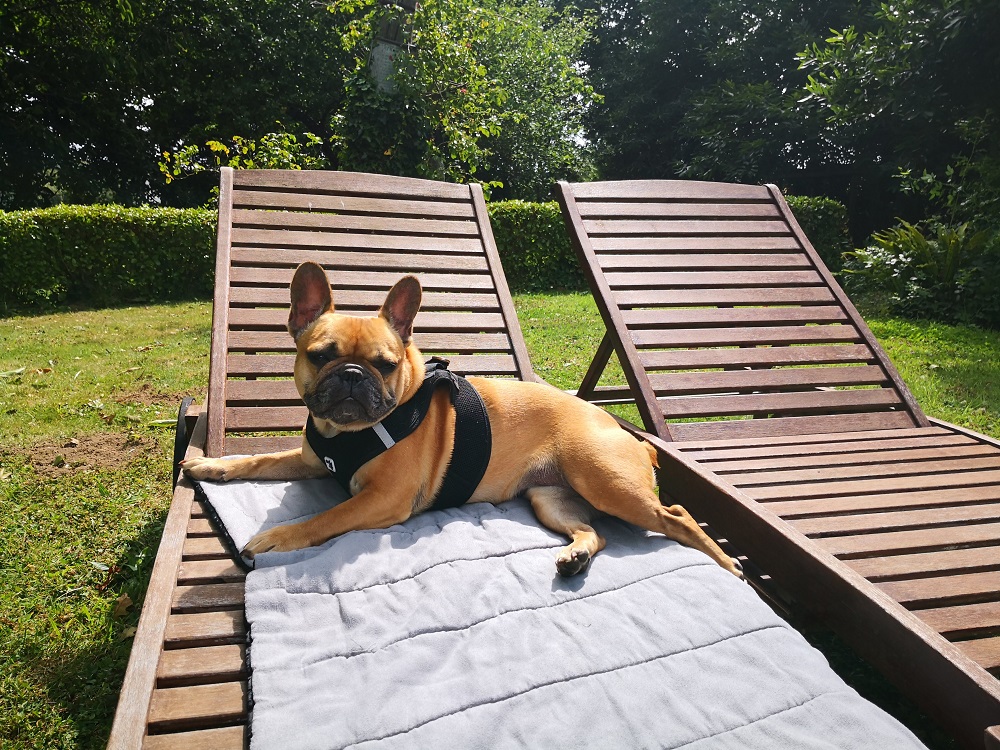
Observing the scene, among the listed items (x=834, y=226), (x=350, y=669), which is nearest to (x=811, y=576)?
(x=350, y=669)

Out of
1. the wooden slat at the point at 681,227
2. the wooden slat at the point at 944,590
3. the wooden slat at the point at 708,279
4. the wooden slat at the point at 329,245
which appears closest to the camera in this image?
the wooden slat at the point at 944,590

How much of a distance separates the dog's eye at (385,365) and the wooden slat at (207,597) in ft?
3.08

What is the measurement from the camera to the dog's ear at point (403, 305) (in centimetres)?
294

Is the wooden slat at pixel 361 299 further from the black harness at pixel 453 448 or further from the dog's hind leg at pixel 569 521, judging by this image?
the dog's hind leg at pixel 569 521

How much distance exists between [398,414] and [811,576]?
5.46 feet

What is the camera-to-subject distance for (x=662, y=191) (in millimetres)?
5383

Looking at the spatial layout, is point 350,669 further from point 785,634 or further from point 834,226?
point 834,226

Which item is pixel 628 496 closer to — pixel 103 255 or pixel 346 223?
pixel 346 223

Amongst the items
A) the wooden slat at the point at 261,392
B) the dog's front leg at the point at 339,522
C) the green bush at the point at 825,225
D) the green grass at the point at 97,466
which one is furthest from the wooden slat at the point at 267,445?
the green bush at the point at 825,225

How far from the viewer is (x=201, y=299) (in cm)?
1080

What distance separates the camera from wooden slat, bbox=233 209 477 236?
443cm

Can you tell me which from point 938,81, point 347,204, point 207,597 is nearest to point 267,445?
point 207,597

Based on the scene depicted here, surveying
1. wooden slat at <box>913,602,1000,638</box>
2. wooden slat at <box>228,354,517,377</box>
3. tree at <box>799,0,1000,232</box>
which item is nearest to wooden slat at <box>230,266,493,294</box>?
wooden slat at <box>228,354,517,377</box>

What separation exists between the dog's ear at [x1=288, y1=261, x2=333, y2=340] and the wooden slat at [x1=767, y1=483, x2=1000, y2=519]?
208 cm
